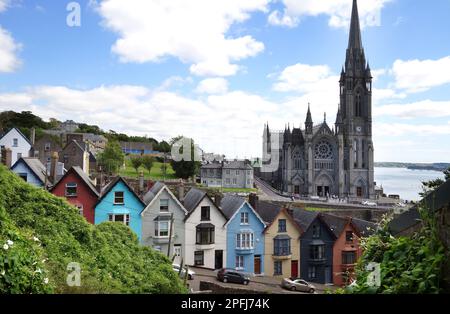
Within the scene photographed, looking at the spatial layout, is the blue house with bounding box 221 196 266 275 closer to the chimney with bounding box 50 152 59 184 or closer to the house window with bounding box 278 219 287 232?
the house window with bounding box 278 219 287 232

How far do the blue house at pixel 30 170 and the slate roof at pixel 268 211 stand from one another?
10163mm

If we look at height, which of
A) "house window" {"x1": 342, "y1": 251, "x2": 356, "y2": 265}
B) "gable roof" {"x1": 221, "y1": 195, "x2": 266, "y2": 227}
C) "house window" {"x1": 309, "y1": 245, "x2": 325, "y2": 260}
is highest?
"gable roof" {"x1": 221, "y1": 195, "x2": 266, "y2": 227}

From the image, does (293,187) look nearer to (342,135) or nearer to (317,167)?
(317,167)

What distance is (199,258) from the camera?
642 inches

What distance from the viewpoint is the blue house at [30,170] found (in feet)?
43.9

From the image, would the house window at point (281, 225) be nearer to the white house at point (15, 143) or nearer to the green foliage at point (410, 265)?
the white house at point (15, 143)

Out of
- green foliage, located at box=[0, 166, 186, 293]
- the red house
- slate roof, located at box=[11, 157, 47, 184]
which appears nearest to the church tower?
the red house

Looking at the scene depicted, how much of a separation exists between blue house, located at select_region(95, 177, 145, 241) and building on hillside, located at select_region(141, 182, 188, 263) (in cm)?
31

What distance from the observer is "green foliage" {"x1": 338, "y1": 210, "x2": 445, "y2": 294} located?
2688mm

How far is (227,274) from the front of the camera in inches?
516

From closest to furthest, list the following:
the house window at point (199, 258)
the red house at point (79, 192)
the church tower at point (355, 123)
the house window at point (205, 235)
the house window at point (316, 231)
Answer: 1. the red house at point (79, 192)
2. the house window at point (199, 258)
3. the house window at point (205, 235)
4. the house window at point (316, 231)
5. the church tower at point (355, 123)

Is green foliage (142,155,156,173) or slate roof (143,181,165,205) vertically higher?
green foliage (142,155,156,173)

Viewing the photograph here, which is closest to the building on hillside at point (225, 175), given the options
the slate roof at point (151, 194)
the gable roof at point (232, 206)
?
the gable roof at point (232, 206)
